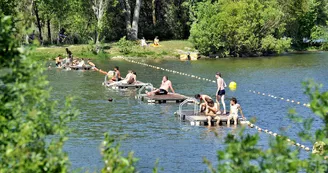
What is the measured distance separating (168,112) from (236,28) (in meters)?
47.1

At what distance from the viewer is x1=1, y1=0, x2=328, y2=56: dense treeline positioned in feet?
246

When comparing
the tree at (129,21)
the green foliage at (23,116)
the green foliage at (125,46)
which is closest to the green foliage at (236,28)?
the tree at (129,21)

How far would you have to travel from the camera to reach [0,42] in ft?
32.8

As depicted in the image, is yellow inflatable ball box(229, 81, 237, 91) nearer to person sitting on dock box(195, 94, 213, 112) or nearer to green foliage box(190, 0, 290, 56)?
person sitting on dock box(195, 94, 213, 112)

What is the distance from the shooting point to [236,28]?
78.1m

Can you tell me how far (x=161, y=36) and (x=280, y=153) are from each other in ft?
258

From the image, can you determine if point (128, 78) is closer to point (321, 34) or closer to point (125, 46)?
point (125, 46)

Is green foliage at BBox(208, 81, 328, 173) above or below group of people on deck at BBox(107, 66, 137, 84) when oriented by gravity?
above

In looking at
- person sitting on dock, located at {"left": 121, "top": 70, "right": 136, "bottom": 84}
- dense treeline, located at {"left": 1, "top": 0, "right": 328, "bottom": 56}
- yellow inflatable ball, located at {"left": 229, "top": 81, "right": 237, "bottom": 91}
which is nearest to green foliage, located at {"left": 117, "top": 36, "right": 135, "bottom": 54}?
dense treeline, located at {"left": 1, "top": 0, "right": 328, "bottom": 56}

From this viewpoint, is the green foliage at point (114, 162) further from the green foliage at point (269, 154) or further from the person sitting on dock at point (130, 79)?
the person sitting on dock at point (130, 79)

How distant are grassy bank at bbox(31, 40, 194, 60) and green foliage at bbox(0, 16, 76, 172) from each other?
5874 cm

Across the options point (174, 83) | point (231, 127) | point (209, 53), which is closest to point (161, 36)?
point (209, 53)

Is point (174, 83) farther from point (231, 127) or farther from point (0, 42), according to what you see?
point (0, 42)

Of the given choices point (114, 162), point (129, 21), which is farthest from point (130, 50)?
point (114, 162)
